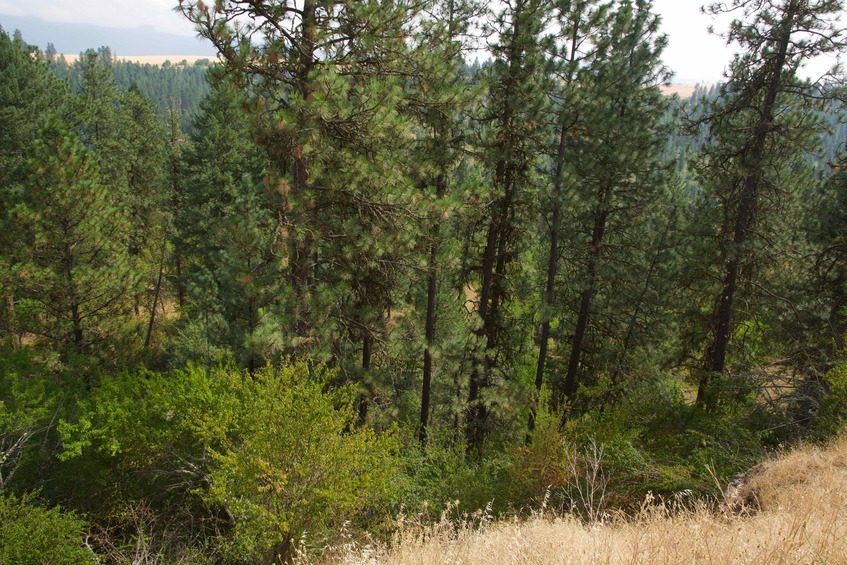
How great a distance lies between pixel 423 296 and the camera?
53.8 feet

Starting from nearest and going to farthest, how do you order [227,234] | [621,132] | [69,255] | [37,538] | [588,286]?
1. [37,538]
2. [227,234]
3. [621,132]
4. [588,286]
5. [69,255]

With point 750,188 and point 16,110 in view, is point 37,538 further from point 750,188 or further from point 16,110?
point 16,110

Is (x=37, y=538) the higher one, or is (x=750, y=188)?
(x=750, y=188)

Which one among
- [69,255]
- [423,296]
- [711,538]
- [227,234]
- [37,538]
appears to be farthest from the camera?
[423,296]

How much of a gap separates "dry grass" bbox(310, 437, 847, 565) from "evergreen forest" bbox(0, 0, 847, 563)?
1.55ft

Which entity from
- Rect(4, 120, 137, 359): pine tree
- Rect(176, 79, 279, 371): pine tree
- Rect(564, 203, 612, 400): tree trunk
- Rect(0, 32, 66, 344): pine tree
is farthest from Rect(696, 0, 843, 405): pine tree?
Rect(0, 32, 66, 344): pine tree

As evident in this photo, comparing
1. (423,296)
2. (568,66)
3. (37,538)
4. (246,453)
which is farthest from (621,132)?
(37,538)

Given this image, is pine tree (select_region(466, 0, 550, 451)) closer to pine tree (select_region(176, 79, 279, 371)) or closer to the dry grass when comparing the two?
pine tree (select_region(176, 79, 279, 371))

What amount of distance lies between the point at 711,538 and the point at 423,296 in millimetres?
12918

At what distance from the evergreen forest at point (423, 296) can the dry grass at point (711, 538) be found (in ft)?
1.55

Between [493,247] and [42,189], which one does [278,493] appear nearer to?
[493,247]

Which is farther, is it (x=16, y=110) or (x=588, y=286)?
(x=16, y=110)

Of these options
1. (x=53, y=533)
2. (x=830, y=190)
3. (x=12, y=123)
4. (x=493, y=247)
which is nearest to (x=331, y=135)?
(x=493, y=247)

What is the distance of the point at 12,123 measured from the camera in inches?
658
